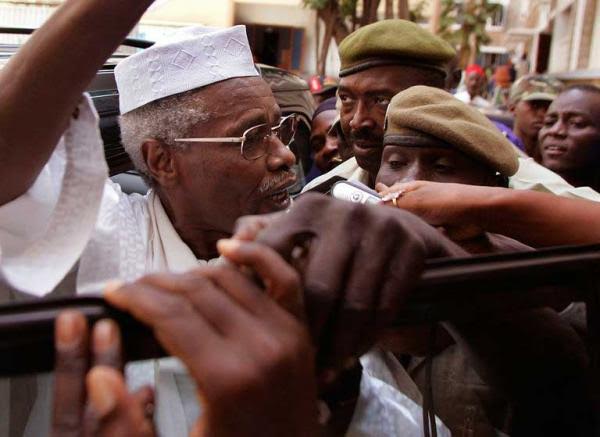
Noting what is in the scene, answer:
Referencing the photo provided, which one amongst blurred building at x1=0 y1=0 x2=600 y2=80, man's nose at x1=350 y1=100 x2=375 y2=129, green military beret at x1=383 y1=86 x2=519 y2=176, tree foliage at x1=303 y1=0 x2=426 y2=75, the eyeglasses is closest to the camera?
green military beret at x1=383 y1=86 x2=519 y2=176

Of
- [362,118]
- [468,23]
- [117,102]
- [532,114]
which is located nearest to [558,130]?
[362,118]

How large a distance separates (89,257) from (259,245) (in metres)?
1.06

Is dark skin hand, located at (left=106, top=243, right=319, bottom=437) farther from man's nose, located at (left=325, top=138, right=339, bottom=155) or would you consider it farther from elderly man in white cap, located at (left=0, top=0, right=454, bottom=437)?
man's nose, located at (left=325, top=138, right=339, bottom=155)

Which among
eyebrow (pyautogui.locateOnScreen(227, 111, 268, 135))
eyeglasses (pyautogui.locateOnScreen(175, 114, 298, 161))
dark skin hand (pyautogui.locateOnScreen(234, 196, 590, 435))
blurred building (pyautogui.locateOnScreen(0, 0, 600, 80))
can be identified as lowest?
blurred building (pyautogui.locateOnScreen(0, 0, 600, 80))

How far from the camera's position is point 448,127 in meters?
2.08

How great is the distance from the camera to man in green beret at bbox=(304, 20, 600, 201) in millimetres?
3125

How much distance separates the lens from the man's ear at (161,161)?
229 centimetres

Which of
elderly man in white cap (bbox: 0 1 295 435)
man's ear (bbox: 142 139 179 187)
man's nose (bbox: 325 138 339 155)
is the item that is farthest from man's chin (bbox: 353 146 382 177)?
man's nose (bbox: 325 138 339 155)

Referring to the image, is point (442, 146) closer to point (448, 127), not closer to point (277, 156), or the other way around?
point (448, 127)

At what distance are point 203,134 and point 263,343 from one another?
5.49 feet

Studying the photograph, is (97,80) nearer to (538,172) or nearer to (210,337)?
(538,172)

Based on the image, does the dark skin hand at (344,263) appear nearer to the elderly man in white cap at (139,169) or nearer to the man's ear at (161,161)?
the elderly man in white cap at (139,169)

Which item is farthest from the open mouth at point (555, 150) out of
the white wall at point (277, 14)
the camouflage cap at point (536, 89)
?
the white wall at point (277, 14)

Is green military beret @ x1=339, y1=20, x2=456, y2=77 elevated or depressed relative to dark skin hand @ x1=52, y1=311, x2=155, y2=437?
elevated
